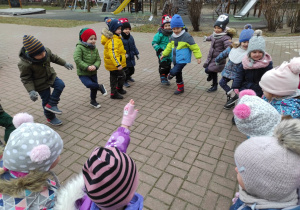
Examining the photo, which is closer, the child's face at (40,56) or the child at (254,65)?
the child at (254,65)

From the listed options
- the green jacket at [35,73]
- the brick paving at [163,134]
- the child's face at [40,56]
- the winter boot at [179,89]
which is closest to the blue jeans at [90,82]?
the brick paving at [163,134]

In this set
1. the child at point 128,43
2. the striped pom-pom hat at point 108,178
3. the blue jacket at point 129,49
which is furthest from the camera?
the blue jacket at point 129,49

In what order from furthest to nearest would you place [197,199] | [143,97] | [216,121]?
1. [143,97]
2. [216,121]
3. [197,199]

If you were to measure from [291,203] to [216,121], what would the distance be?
8.42 ft

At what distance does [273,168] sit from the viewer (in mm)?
1126

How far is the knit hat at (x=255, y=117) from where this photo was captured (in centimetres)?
176

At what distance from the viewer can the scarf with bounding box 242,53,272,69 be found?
9.79 ft

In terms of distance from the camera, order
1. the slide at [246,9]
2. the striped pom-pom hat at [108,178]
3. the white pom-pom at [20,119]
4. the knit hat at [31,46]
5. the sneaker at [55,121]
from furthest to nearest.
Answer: the slide at [246,9]
the sneaker at [55,121]
the knit hat at [31,46]
the white pom-pom at [20,119]
the striped pom-pom hat at [108,178]

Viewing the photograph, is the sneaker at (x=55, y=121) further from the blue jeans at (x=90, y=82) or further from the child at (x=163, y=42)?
the child at (x=163, y=42)

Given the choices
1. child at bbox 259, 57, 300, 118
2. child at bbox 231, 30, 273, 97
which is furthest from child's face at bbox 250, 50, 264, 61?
child at bbox 259, 57, 300, 118

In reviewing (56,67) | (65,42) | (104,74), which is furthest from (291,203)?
(65,42)

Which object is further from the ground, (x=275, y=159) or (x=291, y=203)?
(x=275, y=159)

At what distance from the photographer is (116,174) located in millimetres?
1115

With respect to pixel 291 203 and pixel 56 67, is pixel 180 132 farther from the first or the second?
pixel 56 67
